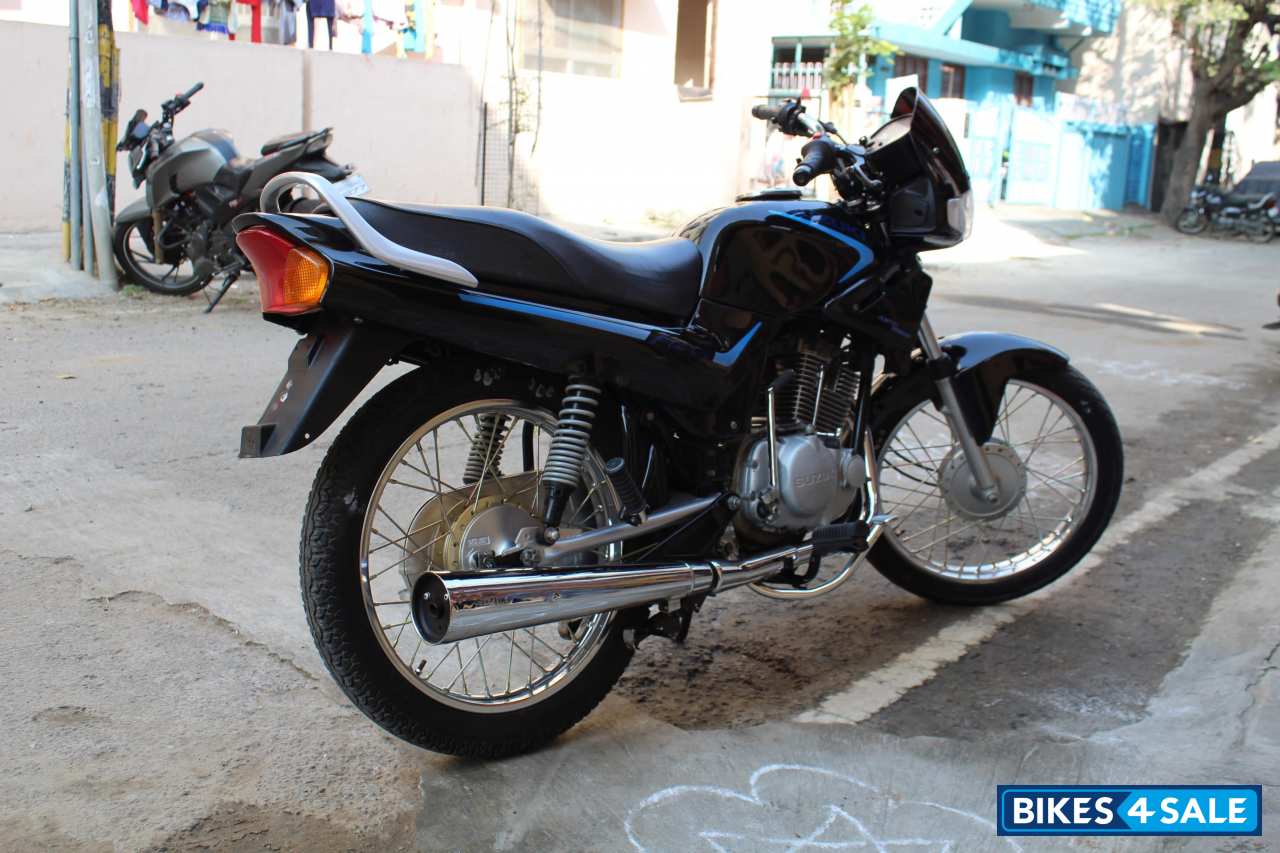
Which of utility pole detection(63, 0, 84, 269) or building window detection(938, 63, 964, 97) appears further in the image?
building window detection(938, 63, 964, 97)

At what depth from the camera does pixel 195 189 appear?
872 centimetres

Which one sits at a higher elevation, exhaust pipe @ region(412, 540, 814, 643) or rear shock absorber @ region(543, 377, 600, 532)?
rear shock absorber @ region(543, 377, 600, 532)

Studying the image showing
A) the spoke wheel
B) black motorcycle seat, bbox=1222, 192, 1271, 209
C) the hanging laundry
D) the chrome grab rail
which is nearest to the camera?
the chrome grab rail

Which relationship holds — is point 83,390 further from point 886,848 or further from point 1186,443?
point 1186,443

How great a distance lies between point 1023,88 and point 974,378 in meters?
28.5

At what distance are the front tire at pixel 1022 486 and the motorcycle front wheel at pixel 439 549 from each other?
122 centimetres

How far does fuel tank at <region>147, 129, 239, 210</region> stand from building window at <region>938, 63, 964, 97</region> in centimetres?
2156

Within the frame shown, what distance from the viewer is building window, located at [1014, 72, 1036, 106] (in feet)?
97.4

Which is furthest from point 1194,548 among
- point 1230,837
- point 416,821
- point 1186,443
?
point 416,821

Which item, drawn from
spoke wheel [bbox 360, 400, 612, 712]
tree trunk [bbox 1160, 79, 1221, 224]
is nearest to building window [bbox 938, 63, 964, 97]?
tree trunk [bbox 1160, 79, 1221, 224]

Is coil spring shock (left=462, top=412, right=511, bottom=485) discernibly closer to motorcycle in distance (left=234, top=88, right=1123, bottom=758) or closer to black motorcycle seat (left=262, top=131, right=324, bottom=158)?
motorcycle in distance (left=234, top=88, right=1123, bottom=758)

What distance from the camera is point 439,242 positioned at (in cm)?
260

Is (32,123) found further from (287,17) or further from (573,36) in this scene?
(573,36)

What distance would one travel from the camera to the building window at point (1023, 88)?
97.4ft
